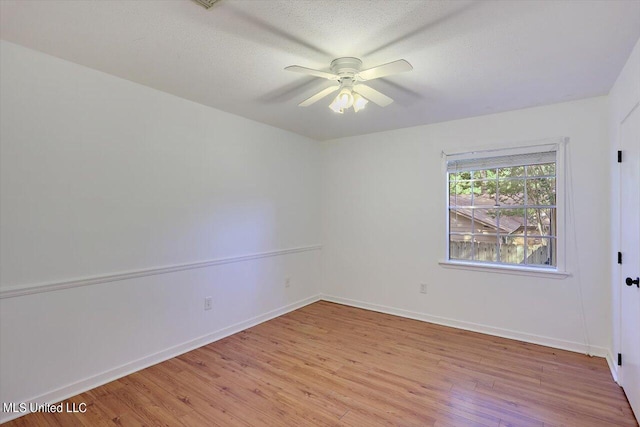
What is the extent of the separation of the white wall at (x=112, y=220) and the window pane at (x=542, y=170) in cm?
294

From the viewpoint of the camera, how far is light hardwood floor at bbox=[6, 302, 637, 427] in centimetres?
205

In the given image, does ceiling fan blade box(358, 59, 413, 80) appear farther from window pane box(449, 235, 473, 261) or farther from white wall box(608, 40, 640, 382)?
window pane box(449, 235, 473, 261)

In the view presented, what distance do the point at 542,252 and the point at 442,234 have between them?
3.20ft

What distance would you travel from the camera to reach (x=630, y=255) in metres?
2.12

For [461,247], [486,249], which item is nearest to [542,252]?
[486,249]

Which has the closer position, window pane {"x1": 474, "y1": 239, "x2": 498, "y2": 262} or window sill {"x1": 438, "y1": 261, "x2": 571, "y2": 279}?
window sill {"x1": 438, "y1": 261, "x2": 571, "y2": 279}

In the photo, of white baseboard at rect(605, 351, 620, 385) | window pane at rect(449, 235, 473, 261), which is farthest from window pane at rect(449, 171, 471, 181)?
white baseboard at rect(605, 351, 620, 385)

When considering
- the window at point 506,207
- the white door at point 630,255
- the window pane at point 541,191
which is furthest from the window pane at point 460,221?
the white door at point 630,255

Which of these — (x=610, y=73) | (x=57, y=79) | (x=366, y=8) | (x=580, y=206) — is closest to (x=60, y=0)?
(x=57, y=79)

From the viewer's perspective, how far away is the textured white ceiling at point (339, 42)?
168 centimetres

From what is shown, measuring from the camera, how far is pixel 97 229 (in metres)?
2.45

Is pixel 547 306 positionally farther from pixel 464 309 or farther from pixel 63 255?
pixel 63 255

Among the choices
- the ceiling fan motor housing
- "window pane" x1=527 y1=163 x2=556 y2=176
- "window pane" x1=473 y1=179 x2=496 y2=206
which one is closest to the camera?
the ceiling fan motor housing

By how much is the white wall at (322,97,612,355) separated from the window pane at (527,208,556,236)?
17 cm
